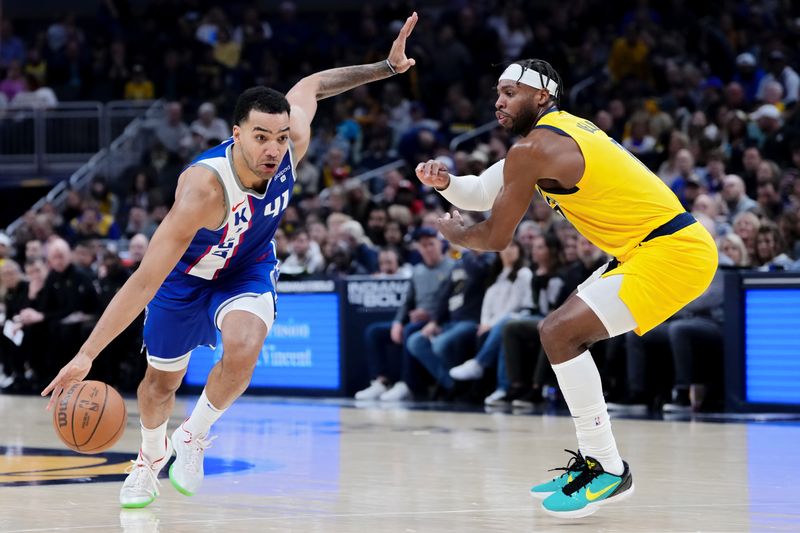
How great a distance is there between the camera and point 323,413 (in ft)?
41.3

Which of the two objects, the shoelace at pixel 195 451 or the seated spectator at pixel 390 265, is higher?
the seated spectator at pixel 390 265

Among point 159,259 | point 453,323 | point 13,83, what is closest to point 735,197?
point 453,323

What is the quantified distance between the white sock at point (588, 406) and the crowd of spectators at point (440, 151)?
130 inches

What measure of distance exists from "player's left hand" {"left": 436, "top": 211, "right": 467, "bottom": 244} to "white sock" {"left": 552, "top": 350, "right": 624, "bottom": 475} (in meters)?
0.77

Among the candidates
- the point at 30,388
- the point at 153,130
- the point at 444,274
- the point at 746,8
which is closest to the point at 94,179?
the point at 153,130

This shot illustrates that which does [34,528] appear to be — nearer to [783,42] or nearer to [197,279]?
[197,279]

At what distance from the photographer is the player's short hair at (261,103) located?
648cm

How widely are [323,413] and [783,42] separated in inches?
344

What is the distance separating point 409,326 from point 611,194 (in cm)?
779

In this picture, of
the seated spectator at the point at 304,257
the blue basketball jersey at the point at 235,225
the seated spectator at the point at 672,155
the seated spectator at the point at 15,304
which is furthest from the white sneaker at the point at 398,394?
the blue basketball jersey at the point at 235,225

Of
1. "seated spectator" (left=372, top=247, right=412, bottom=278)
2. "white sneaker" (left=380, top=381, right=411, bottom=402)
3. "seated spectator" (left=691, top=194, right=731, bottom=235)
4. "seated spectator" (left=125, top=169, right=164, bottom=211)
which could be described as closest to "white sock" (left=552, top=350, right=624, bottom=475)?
"seated spectator" (left=691, top=194, right=731, bottom=235)

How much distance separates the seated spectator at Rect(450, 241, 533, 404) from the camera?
43.4ft

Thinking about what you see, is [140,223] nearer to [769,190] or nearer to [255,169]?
[769,190]

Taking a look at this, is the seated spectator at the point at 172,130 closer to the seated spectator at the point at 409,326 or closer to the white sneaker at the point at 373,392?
the seated spectator at the point at 409,326
